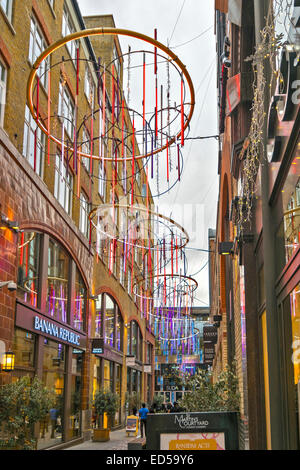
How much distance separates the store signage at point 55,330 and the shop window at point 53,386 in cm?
34

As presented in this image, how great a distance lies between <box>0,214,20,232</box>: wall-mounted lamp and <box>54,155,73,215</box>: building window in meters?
6.15

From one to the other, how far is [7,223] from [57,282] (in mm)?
7262

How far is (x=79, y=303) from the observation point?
88.4ft

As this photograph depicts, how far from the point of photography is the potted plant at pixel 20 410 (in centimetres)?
1323

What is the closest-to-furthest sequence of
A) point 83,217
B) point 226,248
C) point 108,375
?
point 226,248
point 83,217
point 108,375

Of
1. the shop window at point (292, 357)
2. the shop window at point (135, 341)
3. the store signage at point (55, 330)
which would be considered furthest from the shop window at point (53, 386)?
the shop window at point (135, 341)

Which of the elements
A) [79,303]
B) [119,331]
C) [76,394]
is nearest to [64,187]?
[79,303]

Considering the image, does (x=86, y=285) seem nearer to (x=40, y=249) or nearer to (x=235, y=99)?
(x=40, y=249)

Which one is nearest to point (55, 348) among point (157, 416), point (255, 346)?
point (255, 346)

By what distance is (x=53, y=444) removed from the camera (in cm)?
2091

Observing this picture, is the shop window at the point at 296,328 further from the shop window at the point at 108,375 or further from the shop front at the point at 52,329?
the shop window at the point at 108,375

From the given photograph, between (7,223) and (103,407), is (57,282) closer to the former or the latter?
(7,223)
